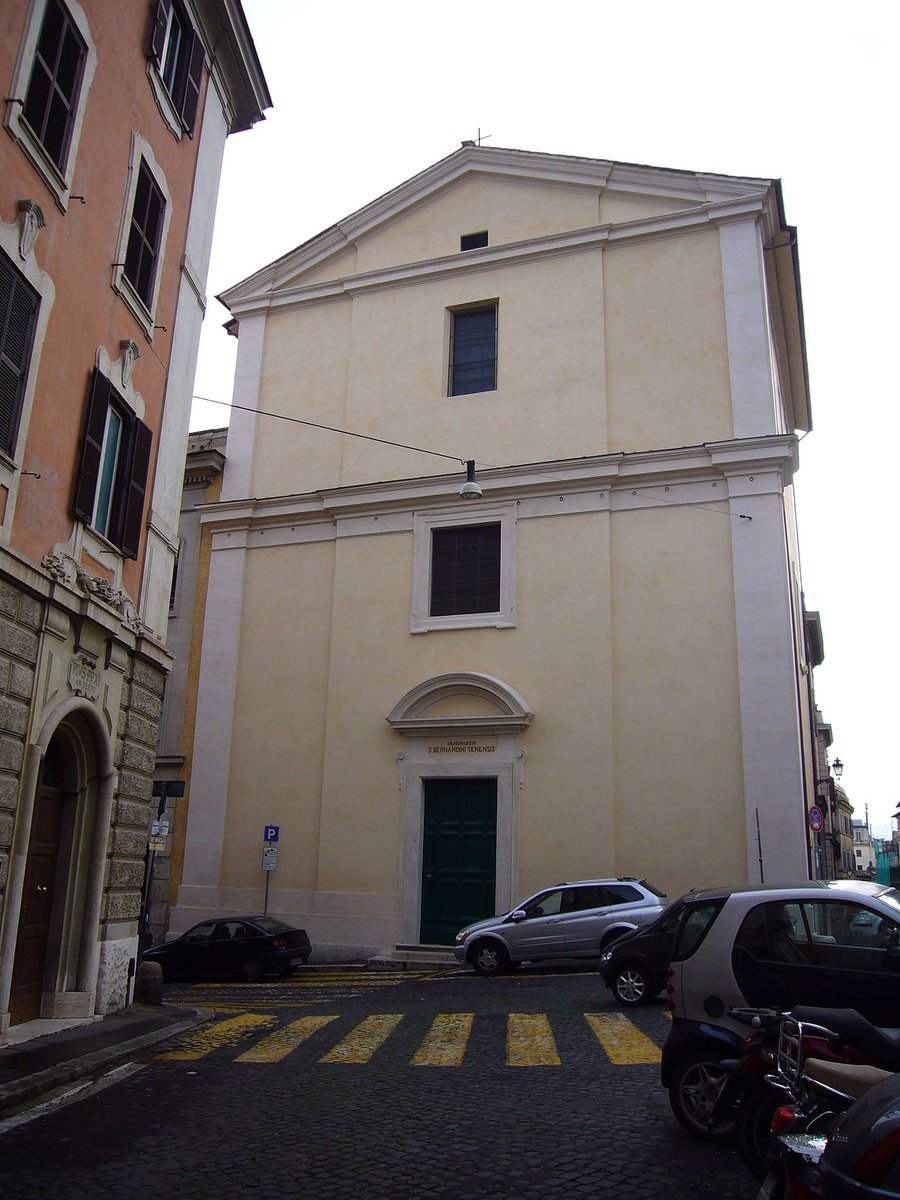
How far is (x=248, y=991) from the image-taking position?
15.9 meters

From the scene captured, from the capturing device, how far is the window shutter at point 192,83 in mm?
14836

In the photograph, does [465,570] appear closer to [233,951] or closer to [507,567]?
[507,567]

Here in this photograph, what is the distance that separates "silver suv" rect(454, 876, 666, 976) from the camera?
15.8 metres

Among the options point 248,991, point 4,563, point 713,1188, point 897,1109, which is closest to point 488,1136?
point 713,1188

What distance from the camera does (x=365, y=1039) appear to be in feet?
34.4

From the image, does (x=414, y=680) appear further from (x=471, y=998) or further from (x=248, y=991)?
(x=471, y=998)

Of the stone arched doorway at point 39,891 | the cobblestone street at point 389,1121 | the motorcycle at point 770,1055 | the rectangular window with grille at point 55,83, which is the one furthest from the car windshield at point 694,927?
the rectangular window with grille at point 55,83

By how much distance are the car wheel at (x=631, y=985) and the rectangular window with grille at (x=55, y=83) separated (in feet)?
36.0

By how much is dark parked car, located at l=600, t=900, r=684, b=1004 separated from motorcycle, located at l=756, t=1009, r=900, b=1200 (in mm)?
5998

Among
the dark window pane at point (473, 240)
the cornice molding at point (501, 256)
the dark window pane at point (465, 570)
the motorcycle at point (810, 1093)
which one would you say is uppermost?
the dark window pane at point (473, 240)

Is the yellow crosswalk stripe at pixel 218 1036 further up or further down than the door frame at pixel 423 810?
further down

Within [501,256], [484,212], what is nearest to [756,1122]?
[501,256]

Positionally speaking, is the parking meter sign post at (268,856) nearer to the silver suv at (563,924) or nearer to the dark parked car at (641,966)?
the silver suv at (563,924)

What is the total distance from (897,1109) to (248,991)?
1407 cm
